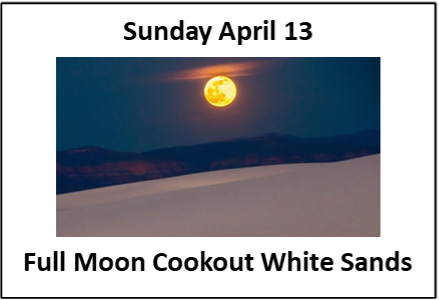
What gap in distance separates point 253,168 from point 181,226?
4563mm

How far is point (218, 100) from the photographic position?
9836 millimetres

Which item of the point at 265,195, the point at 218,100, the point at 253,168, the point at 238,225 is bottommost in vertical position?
the point at 238,225

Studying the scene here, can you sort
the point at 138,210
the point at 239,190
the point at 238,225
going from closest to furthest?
the point at 238,225
the point at 138,210
the point at 239,190

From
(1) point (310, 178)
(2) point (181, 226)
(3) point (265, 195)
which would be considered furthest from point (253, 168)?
(2) point (181, 226)

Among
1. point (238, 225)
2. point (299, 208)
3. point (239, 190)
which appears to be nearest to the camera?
point (238, 225)

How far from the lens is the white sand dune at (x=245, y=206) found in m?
6.88

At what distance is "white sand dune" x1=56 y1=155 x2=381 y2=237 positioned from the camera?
6.88 metres

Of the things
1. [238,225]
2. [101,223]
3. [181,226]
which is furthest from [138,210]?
[238,225]

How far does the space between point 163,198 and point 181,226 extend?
81.2 inches

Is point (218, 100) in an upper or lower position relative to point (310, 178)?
upper

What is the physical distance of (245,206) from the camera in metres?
7.93

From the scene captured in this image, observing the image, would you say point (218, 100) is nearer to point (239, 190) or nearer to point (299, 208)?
point (239, 190)

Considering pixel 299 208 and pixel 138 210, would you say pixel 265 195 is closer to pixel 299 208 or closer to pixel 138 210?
pixel 299 208

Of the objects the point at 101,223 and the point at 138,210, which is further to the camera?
the point at 138,210
